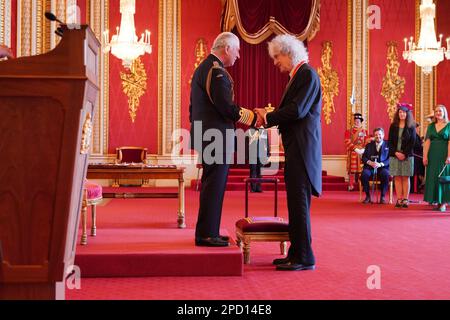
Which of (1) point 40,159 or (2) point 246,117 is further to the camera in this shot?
(2) point 246,117

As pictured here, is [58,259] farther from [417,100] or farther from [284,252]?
[417,100]

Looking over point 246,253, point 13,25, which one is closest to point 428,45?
point 13,25

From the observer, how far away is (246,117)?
395 centimetres

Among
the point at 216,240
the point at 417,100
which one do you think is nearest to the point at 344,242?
the point at 216,240

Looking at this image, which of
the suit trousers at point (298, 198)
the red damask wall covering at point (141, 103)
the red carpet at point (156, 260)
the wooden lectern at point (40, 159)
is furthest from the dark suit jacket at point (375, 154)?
the wooden lectern at point (40, 159)

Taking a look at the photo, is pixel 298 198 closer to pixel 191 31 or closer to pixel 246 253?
pixel 246 253

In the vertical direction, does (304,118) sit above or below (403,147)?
above

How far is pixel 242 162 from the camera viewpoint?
13.2 m

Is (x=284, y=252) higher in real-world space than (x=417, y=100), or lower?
lower

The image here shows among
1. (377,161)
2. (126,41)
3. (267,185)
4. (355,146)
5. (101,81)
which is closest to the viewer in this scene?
(377,161)

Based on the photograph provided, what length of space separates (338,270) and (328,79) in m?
10.1

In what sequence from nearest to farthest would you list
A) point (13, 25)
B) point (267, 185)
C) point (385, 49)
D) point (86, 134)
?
point (86, 134), point (13, 25), point (267, 185), point (385, 49)

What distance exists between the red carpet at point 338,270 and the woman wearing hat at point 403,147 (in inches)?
44.9
